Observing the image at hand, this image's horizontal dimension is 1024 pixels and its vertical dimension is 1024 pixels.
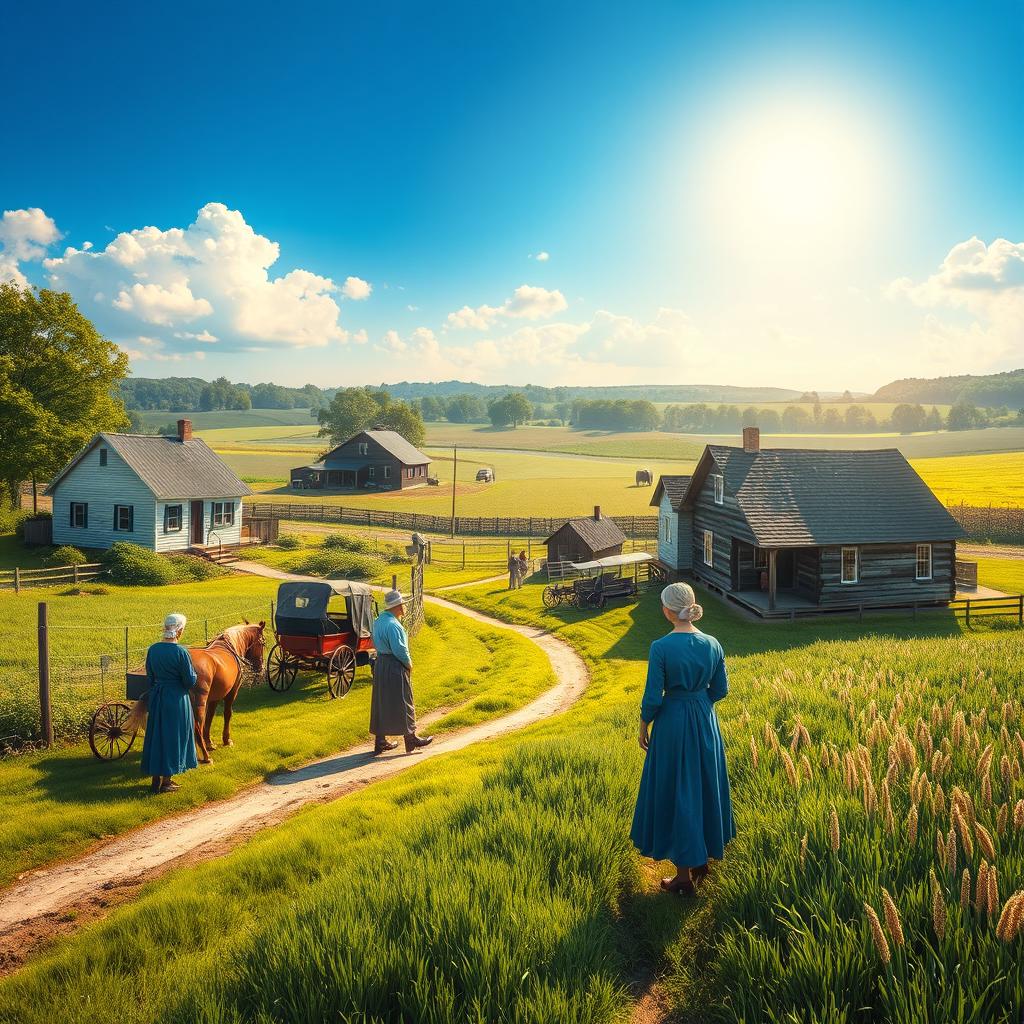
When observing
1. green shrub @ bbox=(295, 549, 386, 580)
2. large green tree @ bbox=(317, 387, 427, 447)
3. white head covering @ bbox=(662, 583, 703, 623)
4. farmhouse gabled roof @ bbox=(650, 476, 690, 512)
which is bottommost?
green shrub @ bbox=(295, 549, 386, 580)

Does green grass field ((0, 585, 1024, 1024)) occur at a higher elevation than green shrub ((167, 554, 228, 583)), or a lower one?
higher

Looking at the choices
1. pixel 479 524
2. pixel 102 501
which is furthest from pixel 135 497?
pixel 479 524

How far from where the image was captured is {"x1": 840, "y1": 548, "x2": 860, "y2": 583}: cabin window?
102 feet

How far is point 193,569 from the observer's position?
38688 mm

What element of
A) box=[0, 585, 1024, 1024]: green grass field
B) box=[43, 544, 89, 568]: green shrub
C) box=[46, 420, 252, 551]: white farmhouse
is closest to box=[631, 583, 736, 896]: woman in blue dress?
box=[0, 585, 1024, 1024]: green grass field

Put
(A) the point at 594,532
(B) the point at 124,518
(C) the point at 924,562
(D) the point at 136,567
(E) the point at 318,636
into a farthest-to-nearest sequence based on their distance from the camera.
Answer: (A) the point at 594,532 < (B) the point at 124,518 < (D) the point at 136,567 < (C) the point at 924,562 < (E) the point at 318,636

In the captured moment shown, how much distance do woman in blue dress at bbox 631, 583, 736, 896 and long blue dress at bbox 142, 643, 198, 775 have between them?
7.49 m

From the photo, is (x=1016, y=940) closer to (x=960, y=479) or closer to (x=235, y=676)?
(x=235, y=676)

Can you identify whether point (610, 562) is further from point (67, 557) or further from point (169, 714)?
point (67, 557)

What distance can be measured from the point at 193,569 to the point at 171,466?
8382 mm

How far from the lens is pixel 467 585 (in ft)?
127

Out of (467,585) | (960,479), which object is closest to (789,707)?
(467,585)

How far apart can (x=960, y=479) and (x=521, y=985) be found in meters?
96.3

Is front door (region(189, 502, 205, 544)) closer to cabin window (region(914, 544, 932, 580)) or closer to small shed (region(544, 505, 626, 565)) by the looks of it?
small shed (region(544, 505, 626, 565))
